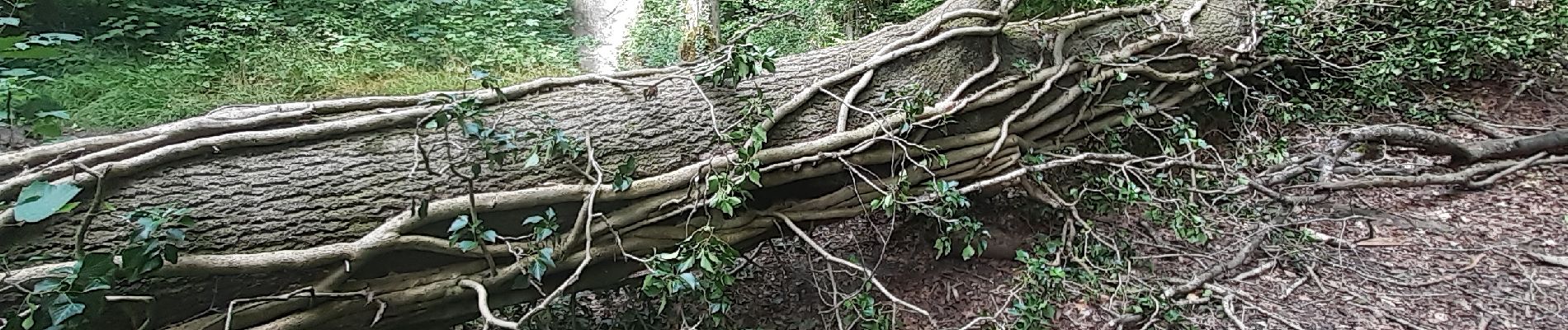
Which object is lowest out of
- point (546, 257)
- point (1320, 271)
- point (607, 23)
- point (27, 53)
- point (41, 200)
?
point (1320, 271)

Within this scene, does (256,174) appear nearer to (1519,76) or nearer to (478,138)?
(478,138)

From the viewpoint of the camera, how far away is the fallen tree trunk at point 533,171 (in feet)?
5.20

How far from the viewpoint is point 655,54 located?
6.26 m

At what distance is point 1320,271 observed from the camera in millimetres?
2918

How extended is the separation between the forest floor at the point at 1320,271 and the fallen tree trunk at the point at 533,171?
0.39 meters

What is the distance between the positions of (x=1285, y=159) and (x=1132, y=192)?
1.28 m

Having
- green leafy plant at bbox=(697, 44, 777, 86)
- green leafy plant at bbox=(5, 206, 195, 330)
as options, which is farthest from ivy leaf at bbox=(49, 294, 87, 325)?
green leafy plant at bbox=(697, 44, 777, 86)

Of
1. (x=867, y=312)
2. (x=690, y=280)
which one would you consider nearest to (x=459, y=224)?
(x=690, y=280)

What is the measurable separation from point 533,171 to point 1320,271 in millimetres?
2822

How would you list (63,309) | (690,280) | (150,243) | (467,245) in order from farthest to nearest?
(690,280) < (467,245) < (150,243) < (63,309)

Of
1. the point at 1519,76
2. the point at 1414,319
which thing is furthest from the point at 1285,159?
the point at 1519,76

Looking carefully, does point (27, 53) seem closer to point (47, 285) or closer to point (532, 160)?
point (47, 285)

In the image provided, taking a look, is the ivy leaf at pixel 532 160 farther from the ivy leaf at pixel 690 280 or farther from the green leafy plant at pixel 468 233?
the ivy leaf at pixel 690 280

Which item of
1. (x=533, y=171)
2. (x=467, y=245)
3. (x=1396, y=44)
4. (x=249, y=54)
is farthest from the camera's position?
(x=249, y=54)
